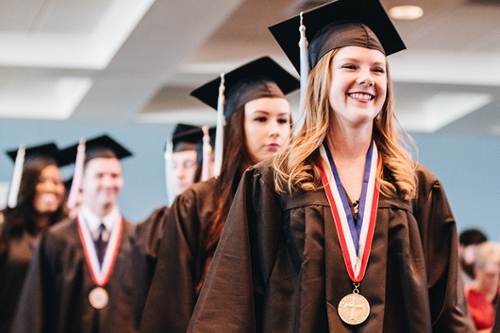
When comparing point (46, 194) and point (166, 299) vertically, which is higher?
point (46, 194)

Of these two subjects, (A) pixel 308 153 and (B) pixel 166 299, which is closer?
(A) pixel 308 153

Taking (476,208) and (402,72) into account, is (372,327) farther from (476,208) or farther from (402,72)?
(476,208)

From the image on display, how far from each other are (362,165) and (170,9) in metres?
3.93

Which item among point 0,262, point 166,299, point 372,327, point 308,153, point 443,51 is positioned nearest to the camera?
point 372,327

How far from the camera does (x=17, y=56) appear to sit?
830cm

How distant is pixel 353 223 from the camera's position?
9.42ft

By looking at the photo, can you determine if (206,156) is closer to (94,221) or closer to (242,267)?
(94,221)

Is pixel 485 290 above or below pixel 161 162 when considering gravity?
below

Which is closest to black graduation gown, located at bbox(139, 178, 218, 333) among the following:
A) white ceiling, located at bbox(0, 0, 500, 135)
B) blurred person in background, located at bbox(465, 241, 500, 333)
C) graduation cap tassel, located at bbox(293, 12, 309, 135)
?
graduation cap tassel, located at bbox(293, 12, 309, 135)

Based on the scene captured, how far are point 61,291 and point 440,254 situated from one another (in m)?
3.13

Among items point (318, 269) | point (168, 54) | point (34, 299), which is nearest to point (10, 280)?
point (34, 299)

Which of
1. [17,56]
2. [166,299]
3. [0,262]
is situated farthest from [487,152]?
[166,299]

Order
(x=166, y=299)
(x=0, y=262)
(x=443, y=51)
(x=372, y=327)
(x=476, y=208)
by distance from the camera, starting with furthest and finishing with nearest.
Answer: (x=476, y=208)
(x=443, y=51)
(x=0, y=262)
(x=166, y=299)
(x=372, y=327)

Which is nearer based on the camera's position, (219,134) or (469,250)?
(219,134)
